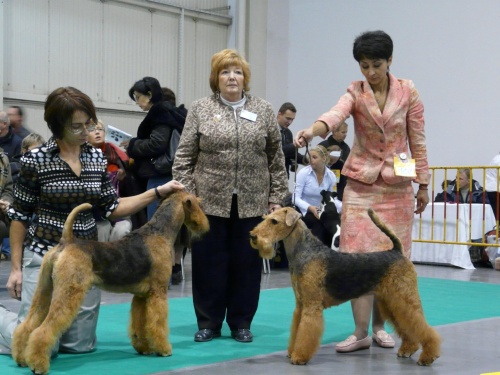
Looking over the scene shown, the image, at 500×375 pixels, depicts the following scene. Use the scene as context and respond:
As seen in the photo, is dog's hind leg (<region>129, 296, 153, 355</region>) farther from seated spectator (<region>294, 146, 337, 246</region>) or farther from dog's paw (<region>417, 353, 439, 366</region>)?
seated spectator (<region>294, 146, 337, 246</region>)

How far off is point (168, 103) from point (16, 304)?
5.99 feet

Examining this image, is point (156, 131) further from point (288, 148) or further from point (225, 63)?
point (288, 148)

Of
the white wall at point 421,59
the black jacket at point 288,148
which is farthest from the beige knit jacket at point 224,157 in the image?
the white wall at point 421,59

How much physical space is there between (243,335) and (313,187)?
3247mm

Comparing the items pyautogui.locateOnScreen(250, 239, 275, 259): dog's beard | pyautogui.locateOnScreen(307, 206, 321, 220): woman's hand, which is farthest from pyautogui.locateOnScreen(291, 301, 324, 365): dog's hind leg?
pyautogui.locateOnScreen(307, 206, 321, 220): woman's hand

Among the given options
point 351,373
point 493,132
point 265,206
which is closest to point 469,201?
point 493,132

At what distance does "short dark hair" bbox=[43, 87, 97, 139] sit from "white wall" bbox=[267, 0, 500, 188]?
7.50m

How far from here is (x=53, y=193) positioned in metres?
3.06

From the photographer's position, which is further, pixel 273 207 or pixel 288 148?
pixel 288 148

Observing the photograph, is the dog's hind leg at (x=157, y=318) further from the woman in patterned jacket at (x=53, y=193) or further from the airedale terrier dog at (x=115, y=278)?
the woman in patterned jacket at (x=53, y=193)

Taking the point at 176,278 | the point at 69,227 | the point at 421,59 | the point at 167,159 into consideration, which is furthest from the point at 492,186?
the point at 69,227

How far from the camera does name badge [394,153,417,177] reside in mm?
Result: 3338

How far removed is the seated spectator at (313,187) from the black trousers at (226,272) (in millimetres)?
3000

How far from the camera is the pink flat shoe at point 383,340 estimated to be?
139 inches
